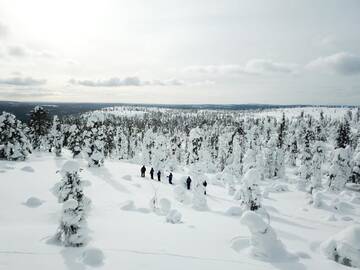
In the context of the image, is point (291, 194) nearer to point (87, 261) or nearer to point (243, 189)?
point (243, 189)

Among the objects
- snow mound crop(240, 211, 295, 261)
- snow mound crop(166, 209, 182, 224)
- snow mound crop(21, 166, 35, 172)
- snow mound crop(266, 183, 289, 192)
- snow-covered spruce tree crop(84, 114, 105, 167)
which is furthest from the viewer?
snow mound crop(266, 183, 289, 192)

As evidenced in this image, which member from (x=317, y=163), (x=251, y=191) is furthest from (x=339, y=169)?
(x=251, y=191)

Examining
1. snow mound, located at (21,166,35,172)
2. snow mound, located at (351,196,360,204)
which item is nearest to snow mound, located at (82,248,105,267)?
snow mound, located at (21,166,35,172)

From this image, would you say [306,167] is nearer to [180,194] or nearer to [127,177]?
[180,194]

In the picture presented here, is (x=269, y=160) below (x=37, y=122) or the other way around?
below

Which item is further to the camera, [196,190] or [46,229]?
[196,190]

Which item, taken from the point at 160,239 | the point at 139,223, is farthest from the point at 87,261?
the point at 139,223

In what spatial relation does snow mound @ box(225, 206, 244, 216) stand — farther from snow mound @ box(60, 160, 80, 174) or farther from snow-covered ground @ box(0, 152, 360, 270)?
snow mound @ box(60, 160, 80, 174)
